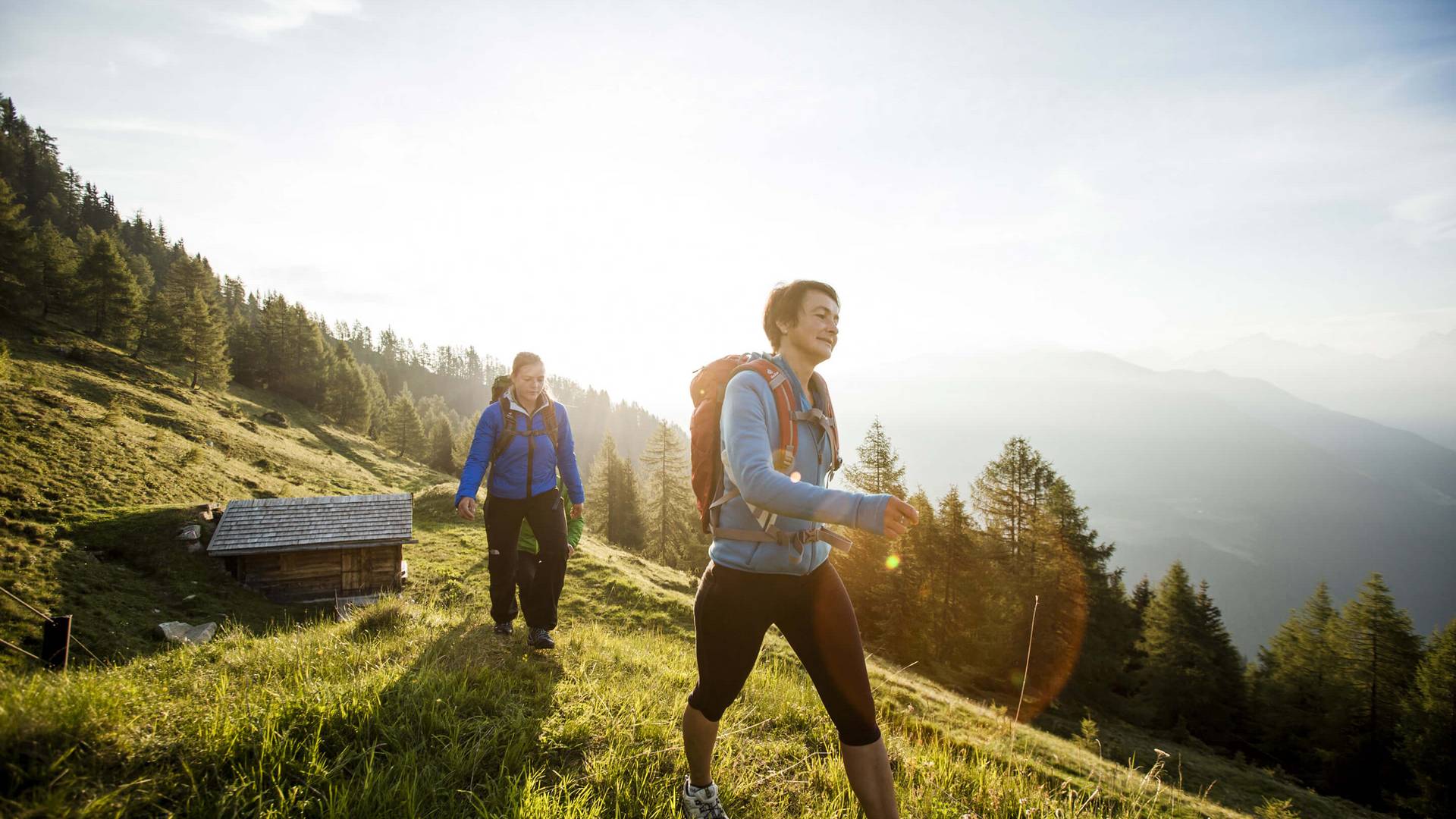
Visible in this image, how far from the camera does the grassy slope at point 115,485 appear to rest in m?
10.4

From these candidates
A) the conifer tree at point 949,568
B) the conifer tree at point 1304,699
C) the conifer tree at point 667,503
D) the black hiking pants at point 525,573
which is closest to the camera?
the black hiking pants at point 525,573

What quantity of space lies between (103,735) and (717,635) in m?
2.70

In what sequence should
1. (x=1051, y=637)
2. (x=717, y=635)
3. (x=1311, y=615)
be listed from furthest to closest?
(x=1311, y=615)
(x=1051, y=637)
(x=717, y=635)

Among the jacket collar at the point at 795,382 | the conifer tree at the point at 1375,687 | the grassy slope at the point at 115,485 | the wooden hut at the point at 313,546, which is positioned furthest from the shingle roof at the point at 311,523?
the conifer tree at the point at 1375,687

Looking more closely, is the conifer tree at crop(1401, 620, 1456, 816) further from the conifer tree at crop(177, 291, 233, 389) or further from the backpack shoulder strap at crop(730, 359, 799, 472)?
the conifer tree at crop(177, 291, 233, 389)

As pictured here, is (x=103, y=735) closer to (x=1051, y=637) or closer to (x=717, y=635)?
(x=717, y=635)

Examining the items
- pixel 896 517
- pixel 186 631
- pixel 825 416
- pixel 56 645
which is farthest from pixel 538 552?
pixel 186 631

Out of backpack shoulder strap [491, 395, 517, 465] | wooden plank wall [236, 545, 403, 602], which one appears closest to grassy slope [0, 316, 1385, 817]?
backpack shoulder strap [491, 395, 517, 465]

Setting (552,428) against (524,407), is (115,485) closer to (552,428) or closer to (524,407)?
(524,407)

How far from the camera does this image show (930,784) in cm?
352

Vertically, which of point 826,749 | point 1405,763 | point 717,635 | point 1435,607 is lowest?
point 1435,607

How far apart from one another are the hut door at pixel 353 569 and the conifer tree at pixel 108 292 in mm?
52060

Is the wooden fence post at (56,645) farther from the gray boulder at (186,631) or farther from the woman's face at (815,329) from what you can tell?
the gray boulder at (186,631)

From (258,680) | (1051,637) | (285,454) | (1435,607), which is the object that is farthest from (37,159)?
(1435,607)
